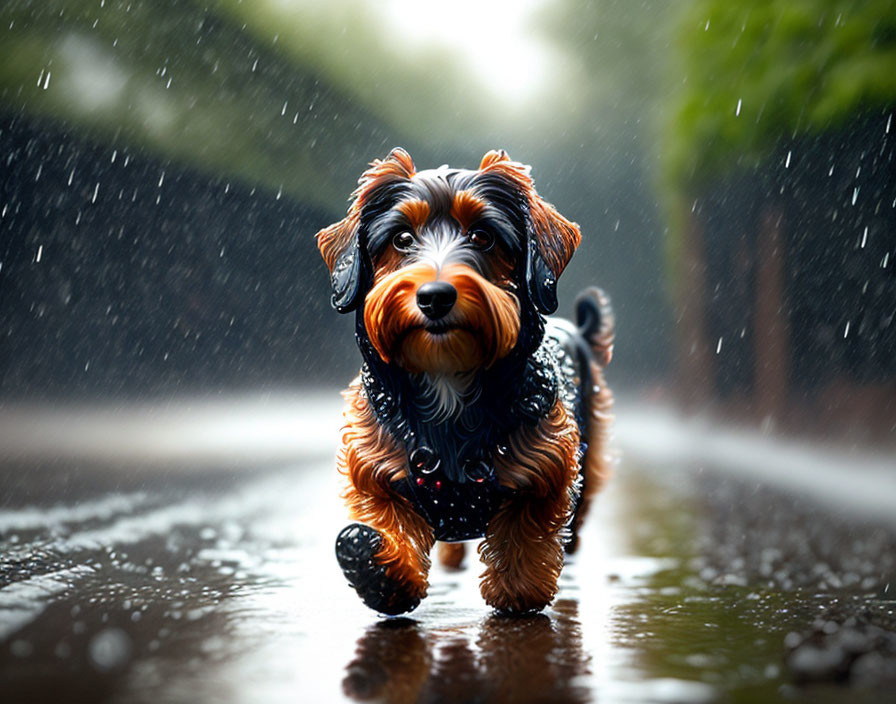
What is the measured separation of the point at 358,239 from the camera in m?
3.53

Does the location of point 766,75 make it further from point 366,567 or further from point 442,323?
point 366,567

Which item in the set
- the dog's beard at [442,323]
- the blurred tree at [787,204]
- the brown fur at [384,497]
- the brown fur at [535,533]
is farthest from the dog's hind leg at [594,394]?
the blurred tree at [787,204]

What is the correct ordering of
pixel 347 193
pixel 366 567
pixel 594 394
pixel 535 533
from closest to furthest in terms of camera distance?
pixel 366 567, pixel 535 533, pixel 594 394, pixel 347 193

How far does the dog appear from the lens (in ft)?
10.6

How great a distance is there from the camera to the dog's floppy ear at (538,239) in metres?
3.47

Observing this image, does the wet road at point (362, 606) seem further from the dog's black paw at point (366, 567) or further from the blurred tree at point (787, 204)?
the blurred tree at point (787, 204)

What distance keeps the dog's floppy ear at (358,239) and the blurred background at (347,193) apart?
176 inches

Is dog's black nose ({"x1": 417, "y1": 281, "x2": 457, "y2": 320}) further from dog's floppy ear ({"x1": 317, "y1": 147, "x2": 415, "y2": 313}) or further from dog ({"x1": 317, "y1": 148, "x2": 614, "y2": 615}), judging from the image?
dog's floppy ear ({"x1": 317, "y1": 147, "x2": 415, "y2": 313})

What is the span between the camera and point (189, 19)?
9633 millimetres

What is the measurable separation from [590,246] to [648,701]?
A: 11.3 metres

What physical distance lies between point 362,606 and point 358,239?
1345 mm

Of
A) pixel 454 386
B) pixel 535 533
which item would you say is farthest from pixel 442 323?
pixel 535 533

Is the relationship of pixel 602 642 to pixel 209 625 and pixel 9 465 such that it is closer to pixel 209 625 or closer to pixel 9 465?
pixel 209 625

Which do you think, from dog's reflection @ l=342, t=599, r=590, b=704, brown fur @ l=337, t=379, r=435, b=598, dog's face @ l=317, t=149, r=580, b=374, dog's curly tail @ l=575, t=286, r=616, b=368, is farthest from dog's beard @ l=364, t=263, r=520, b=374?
dog's curly tail @ l=575, t=286, r=616, b=368
